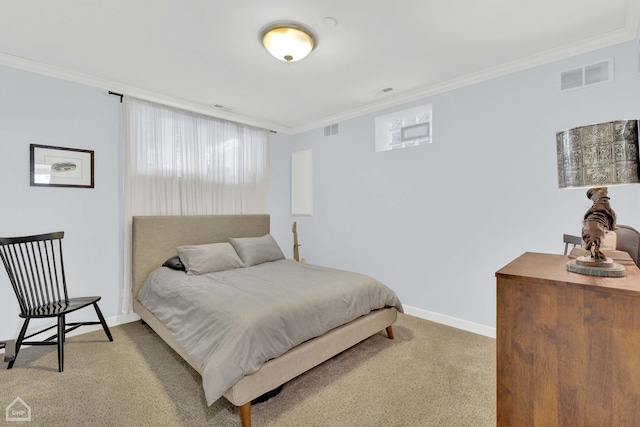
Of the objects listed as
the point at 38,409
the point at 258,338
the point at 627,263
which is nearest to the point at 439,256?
the point at 627,263

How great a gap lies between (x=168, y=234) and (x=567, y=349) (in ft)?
11.7

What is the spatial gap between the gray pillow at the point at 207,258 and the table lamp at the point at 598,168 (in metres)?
2.92

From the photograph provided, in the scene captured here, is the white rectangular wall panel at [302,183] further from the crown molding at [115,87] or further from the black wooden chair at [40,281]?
the black wooden chair at [40,281]

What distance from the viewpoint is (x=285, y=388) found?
210cm

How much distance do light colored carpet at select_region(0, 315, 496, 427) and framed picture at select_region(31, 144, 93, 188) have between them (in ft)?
5.03

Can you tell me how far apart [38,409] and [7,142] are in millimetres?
2235

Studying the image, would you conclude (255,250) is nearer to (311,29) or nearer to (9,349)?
(9,349)

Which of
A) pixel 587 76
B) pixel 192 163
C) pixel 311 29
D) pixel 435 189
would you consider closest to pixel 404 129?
pixel 435 189

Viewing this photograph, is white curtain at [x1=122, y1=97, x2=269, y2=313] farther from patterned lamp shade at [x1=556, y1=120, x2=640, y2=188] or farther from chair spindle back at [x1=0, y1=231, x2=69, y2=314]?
patterned lamp shade at [x1=556, y1=120, x2=640, y2=188]

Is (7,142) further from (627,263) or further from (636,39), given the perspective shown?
(636,39)

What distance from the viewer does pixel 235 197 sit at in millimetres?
4184

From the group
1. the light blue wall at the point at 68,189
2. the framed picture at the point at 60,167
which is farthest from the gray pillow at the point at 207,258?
the framed picture at the point at 60,167

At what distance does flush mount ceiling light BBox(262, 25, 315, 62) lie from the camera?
7.02 ft

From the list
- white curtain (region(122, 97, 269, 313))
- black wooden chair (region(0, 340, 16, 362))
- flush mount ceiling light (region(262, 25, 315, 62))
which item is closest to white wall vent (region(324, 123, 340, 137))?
white curtain (region(122, 97, 269, 313))
